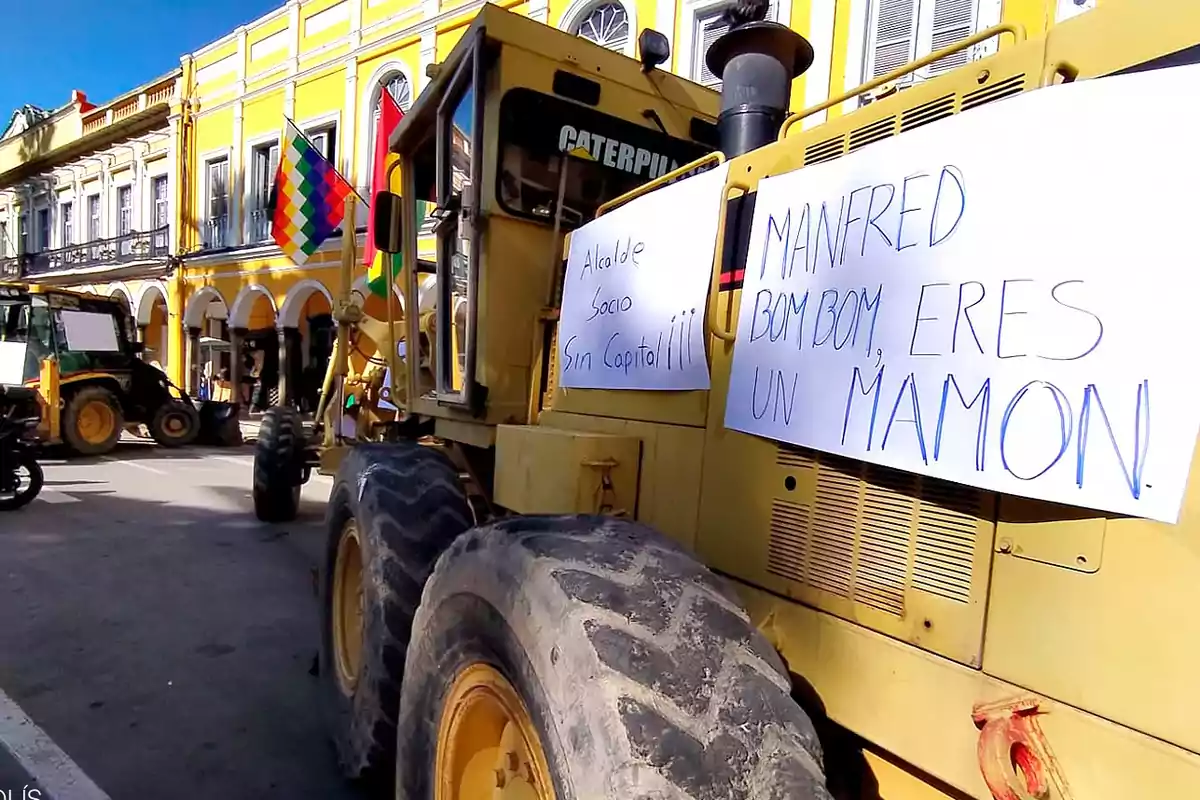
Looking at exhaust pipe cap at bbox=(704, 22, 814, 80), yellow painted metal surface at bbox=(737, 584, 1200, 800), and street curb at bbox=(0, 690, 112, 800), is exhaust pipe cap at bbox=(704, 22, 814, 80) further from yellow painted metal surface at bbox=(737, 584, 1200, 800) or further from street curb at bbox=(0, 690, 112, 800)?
street curb at bbox=(0, 690, 112, 800)

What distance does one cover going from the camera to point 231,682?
394cm

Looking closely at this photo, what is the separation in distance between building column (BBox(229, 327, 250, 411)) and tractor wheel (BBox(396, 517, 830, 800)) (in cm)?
2044

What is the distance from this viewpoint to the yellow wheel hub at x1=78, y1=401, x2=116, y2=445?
1238 cm

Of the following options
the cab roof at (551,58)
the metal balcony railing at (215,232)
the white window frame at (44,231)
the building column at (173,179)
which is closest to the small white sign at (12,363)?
the metal balcony railing at (215,232)

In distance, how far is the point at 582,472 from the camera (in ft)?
7.47

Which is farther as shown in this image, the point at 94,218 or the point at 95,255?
the point at 94,218

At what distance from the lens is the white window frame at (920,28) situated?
822 cm

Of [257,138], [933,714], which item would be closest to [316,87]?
[257,138]

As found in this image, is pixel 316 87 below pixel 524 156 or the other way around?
the other way around

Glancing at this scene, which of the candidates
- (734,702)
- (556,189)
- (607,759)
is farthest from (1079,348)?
(556,189)

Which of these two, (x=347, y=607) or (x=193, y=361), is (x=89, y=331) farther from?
(x=347, y=607)

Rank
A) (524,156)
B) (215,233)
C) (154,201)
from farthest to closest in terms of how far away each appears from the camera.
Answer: (154,201), (215,233), (524,156)

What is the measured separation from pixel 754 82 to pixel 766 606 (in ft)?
5.88

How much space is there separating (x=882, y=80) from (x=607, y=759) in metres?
1.52
